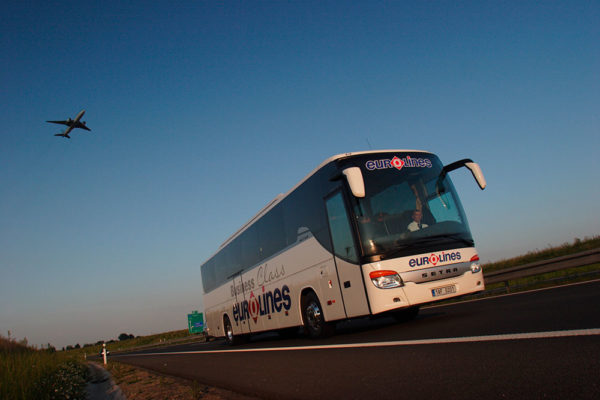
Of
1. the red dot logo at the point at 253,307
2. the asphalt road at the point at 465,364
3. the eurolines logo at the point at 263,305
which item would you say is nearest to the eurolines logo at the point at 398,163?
the asphalt road at the point at 465,364

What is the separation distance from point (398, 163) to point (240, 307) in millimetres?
9028

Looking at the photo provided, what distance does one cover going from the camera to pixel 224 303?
18.4 m

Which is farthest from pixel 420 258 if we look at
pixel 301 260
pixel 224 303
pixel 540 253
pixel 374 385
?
pixel 540 253

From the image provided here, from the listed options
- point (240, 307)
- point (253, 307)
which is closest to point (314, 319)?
point (253, 307)

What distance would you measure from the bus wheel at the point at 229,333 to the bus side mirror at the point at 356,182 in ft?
35.2

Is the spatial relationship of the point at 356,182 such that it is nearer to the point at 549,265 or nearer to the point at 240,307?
the point at 549,265

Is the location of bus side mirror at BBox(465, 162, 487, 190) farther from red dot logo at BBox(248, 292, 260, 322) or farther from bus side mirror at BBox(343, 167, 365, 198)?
red dot logo at BBox(248, 292, 260, 322)

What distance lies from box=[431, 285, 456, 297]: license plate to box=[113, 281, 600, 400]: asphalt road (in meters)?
0.85

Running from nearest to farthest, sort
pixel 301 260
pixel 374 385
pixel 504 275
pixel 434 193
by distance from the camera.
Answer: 1. pixel 374 385
2. pixel 434 193
3. pixel 301 260
4. pixel 504 275

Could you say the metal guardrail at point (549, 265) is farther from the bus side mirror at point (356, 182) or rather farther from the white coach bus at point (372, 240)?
the bus side mirror at point (356, 182)

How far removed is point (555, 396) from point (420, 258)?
5.72 meters

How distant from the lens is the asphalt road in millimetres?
3407

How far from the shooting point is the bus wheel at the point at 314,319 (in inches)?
415

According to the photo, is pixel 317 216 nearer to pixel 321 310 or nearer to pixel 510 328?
pixel 321 310
